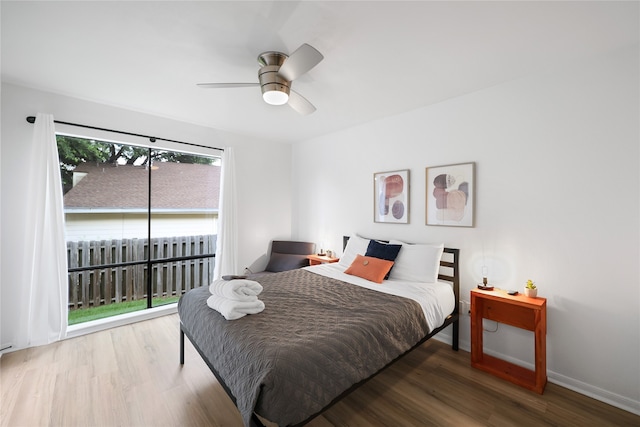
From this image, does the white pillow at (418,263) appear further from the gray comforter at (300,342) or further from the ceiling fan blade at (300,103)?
the ceiling fan blade at (300,103)

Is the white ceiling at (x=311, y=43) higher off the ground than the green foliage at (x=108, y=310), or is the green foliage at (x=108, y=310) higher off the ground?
the white ceiling at (x=311, y=43)

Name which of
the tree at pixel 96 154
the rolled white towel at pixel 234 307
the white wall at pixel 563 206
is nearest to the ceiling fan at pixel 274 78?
the rolled white towel at pixel 234 307

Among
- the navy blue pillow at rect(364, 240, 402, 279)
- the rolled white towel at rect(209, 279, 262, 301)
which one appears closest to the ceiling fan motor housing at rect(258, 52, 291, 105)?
the rolled white towel at rect(209, 279, 262, 301)

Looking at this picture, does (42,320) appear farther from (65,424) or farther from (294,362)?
(294,362)

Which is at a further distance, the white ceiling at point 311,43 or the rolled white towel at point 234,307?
the rolled white towel at point 234,307

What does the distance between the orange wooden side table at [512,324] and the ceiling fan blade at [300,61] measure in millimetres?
2386

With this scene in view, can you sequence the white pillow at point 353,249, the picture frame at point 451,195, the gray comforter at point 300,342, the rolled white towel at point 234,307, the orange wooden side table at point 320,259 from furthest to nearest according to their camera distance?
the orange wooden side table at point 320,259, the white pillow at point 353,249, the picture frame at point 451,195, the rolled white towel at point 234,307, the gray comforter at point 300,342

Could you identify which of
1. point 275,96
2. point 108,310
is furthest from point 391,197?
point 108,310

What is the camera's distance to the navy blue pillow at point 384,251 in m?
3.05

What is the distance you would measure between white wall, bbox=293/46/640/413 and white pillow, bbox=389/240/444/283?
9.7 inches

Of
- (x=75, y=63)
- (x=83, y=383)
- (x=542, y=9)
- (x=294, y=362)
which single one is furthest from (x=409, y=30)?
(x=83, y=383)

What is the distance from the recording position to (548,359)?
2.29 m

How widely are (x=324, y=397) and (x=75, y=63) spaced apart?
10.6 feet

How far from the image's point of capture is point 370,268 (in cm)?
296
